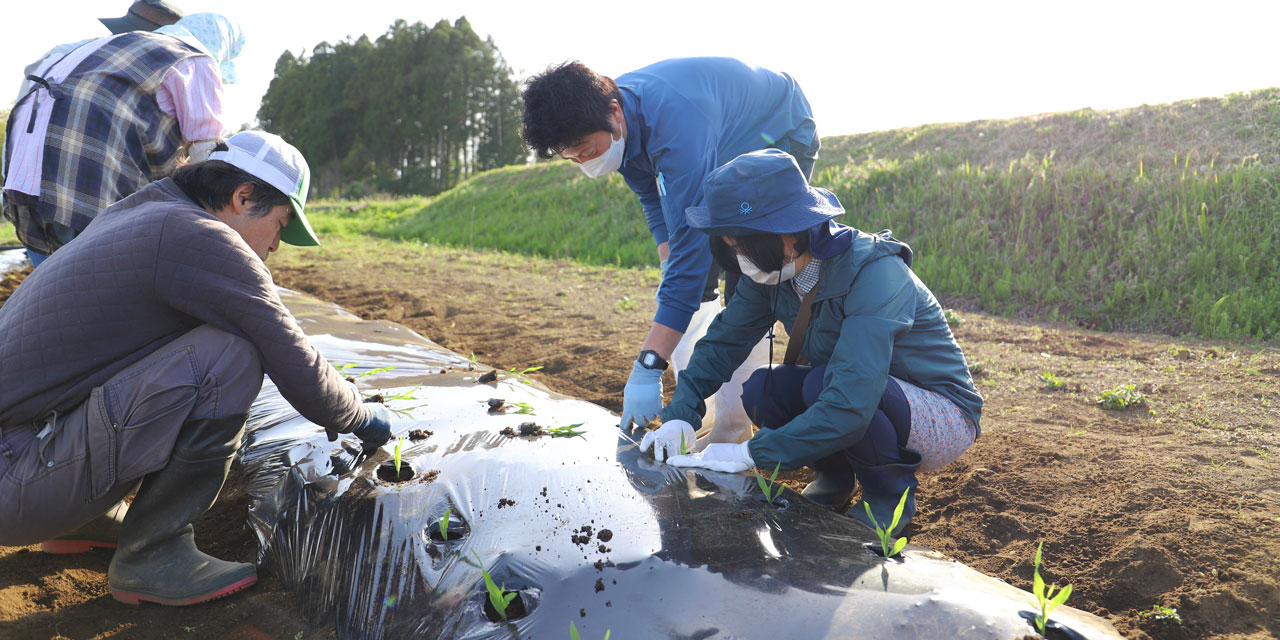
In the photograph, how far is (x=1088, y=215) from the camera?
6.54 m

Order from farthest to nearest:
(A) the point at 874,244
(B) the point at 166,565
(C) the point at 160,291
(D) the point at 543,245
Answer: (D) the point at 543,245 → (A) the point at 874,244 → (B) the point at 166,565 → (C) the point at 160,291

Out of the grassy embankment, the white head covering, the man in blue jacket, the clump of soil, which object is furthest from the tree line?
the clump of soil

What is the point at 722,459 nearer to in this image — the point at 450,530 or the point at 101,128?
the point at 450,530

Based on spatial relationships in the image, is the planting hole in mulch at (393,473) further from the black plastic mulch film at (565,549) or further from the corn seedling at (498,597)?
the corn seedling at (498,597)

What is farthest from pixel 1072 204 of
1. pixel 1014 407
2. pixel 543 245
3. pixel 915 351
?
pixel 543 245

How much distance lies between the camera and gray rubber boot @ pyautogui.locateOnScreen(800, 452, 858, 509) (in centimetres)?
232

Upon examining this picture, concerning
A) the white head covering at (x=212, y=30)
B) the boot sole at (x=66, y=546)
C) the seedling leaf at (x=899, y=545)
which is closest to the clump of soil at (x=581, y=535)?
the seedling leaf at (x=899, y=545)

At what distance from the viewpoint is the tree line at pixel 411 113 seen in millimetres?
33281

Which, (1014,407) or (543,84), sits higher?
(543,84)

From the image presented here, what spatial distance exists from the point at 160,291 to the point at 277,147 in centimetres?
48

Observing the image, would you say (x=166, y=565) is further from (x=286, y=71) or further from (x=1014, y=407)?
(x=286, y=71)

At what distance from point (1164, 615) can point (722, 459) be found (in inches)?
40.8

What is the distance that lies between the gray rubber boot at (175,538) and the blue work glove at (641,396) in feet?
3.58

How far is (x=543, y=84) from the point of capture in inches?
90.6
